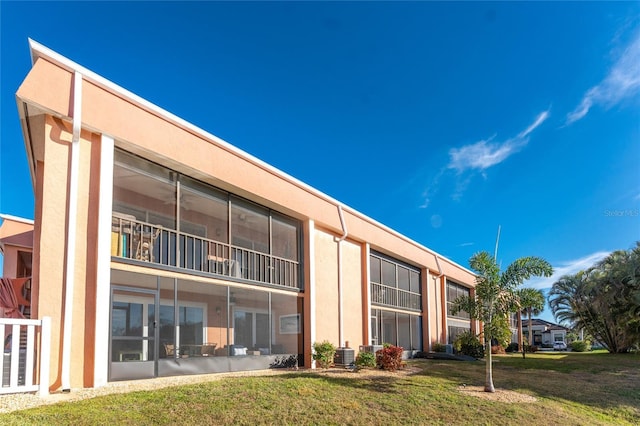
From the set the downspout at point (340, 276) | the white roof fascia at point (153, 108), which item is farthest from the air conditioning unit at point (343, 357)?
the white roof fascia at point (153, 108)

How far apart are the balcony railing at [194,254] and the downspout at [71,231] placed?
121 centimetres

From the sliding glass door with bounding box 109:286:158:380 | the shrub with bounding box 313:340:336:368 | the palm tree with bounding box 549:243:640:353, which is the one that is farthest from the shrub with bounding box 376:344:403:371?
the palm tree with bounding box 549:243:640:353

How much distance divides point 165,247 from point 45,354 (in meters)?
4.11

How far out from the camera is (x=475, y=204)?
40.7 meters

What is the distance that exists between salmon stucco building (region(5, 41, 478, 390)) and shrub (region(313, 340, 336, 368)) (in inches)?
15.0

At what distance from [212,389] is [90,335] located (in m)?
2.65

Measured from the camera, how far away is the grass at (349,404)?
26.2 ft

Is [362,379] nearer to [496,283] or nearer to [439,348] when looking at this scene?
[496,283]

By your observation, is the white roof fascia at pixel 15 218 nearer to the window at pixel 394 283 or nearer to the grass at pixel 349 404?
the grass at pixel 349 404

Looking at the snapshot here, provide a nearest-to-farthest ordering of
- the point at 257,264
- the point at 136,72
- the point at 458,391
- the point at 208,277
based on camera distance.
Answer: the point at 458,391 < the point at 208,277 < the point at 257,264 < the point at 136,72

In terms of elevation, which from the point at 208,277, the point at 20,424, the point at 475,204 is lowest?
the point at 20,424

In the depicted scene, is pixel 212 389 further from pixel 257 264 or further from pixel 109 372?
pixel 257 264

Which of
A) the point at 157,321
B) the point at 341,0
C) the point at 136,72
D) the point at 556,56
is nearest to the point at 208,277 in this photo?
the point at 157,321

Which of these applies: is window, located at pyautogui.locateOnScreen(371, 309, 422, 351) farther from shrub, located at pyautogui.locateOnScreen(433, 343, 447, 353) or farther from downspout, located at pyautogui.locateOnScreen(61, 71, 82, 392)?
downspout, located at pyautogui.locateOnScreen(61, 71, 82, 392)
